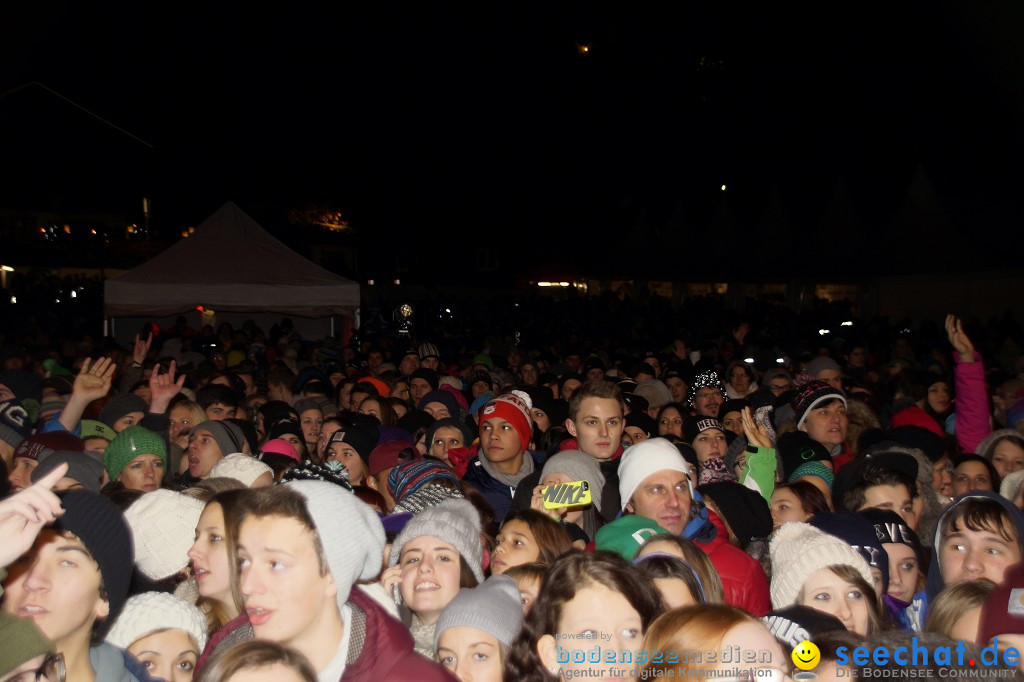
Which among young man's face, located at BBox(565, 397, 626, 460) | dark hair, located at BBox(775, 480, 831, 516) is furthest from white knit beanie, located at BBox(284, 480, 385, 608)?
young man's face, located at BBox(565, 397, 626, 460)

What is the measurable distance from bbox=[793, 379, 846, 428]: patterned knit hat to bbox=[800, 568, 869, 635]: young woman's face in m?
3.38

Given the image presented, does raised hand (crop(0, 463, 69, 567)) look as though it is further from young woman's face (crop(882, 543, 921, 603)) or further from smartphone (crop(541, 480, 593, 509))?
young woman's face (crop(882, 543, 921, 603))

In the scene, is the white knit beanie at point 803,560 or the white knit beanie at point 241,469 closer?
the white knit beanie at point 803,560

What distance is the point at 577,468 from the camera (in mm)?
4836

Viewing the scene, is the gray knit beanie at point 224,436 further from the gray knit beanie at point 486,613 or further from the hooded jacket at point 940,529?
the hooded jacket at point 940,529

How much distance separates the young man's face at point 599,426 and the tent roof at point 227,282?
31.3ft

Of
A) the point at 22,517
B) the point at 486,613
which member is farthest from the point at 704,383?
the point at 22,517

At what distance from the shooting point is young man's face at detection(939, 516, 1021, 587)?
3670 mm

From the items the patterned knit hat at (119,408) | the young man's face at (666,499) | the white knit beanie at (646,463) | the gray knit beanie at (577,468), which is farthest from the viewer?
the patterned knit hat at (119,408)

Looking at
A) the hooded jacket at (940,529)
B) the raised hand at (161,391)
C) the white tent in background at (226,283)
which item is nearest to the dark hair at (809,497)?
the hooded jacket at (940,529)

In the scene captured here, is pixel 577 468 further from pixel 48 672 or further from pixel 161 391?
pixel 161 391

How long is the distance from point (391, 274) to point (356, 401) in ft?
138

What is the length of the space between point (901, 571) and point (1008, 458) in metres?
2.34

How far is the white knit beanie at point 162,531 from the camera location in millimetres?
3619
